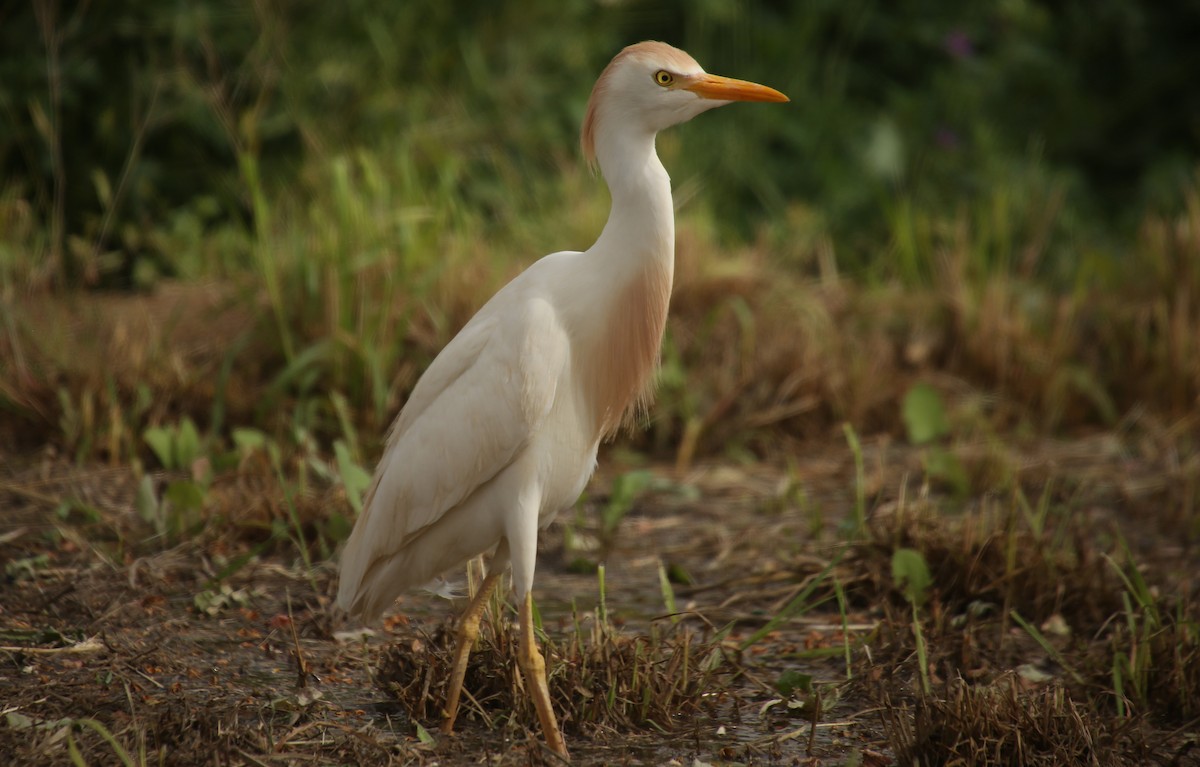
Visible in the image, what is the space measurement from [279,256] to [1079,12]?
5.55 m

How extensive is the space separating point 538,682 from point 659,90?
131 cm

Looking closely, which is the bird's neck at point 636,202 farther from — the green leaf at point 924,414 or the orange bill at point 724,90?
the green leaf at point 924,414

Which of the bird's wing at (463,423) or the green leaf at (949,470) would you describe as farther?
the green leaf at (949,470)

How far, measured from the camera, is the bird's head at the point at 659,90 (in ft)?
8.86

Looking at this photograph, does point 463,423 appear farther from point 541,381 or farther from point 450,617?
point 450,617

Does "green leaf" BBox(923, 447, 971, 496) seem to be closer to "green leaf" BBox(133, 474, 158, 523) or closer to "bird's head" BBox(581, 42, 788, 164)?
"bird's head" BBox(581, 42, 788, 164)

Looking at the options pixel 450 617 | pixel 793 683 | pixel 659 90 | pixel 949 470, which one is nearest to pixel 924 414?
pixel 949 470

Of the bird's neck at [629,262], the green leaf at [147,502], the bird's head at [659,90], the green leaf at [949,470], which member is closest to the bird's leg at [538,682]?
the bird's neck at [629,262]

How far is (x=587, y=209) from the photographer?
528cm

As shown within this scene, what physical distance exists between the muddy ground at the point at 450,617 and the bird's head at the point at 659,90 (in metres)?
1.15

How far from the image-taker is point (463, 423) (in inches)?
107

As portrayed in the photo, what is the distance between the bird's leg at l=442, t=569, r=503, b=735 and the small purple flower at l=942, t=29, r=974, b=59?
222 inches

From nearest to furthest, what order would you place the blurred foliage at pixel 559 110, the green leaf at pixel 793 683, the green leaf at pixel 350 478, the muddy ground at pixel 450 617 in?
1. the muddy ground at pixel 450 617
2. the green leaf at pixel 793 683
3. the green leaf at pixel 350 478
4. the blurred foliage at pixel 559 110

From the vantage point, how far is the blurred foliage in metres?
5.15
